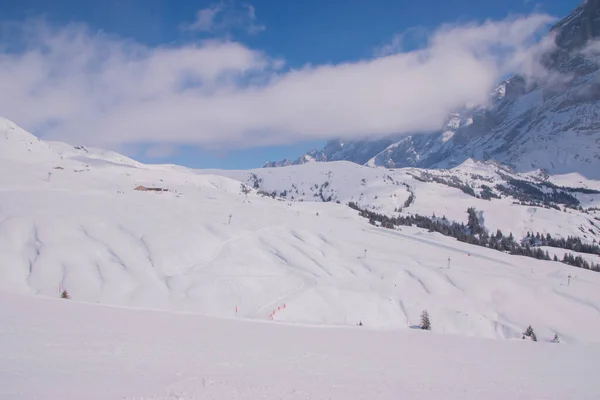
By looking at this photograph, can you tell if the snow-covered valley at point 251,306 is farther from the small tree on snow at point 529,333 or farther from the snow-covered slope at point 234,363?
the small tree on snow at point 529,333

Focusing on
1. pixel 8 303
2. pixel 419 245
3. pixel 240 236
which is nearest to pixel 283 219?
pixel 240 236

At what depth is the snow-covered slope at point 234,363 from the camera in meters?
9.55

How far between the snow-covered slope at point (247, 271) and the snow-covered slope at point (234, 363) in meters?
15.2

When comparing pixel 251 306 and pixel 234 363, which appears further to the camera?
pixel 251 306

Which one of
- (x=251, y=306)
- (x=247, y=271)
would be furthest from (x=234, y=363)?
(x=247, y=271)

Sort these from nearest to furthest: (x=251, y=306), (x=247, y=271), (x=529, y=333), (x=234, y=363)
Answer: (x=234, y=363)
(x=251, y=306)
(x=529, y=333)
(x=247, y=271)

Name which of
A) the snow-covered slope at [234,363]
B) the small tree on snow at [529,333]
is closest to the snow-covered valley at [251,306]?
the snow-covered slope at [234,363]

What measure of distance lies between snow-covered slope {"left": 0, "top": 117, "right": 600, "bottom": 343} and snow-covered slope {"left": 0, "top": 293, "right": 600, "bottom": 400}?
1520cm

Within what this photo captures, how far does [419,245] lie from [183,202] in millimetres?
53456

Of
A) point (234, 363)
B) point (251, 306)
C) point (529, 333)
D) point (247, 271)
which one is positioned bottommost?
point (529, 333)

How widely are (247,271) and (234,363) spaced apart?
3787 cm

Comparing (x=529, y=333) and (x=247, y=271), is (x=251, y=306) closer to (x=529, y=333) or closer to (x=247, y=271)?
(x=247, y=271)

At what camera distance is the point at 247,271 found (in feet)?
164

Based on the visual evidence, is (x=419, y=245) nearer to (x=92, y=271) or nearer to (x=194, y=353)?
(x=92, y=271)
